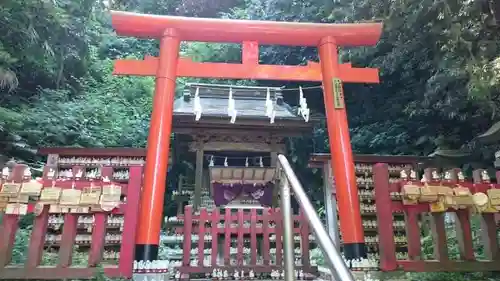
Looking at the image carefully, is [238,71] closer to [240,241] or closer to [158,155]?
[158,155]

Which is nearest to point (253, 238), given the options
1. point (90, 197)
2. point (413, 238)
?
point (413, 238)

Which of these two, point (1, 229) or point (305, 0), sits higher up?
point (305, 0)

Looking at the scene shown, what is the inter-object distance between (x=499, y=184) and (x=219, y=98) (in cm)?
854

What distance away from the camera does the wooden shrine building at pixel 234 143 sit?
360 inches

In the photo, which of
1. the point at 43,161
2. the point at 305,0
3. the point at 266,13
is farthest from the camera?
the point at 266,13

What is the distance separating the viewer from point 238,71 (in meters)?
5.14

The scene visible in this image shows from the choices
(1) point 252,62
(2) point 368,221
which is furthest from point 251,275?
(2) point 368,221

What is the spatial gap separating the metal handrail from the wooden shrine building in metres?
6.40

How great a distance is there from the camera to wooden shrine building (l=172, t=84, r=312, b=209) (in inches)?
360

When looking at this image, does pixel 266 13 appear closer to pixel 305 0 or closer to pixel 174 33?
pixel 305 0

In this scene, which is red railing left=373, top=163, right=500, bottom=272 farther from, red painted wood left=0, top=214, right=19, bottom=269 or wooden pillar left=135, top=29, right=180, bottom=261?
red painted wood left=0, top=214, right=19, bottom=269

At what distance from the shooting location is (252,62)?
17.0 ft

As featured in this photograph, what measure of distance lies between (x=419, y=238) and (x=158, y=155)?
113 inches

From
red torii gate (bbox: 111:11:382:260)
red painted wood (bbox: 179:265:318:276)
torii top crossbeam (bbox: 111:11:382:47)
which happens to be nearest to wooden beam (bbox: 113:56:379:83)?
red torii gate (bbox: 111:11:382:260)
